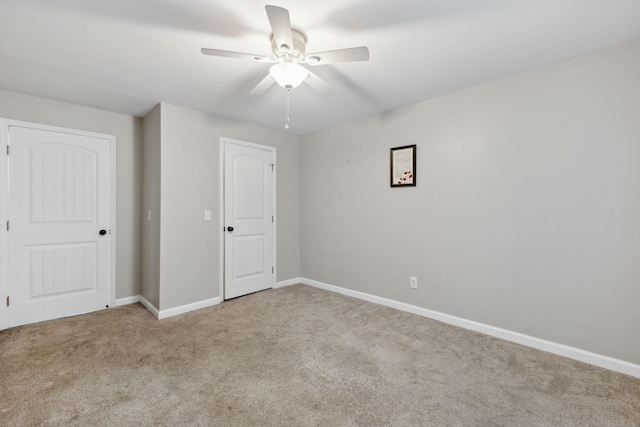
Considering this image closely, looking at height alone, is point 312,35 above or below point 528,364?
above

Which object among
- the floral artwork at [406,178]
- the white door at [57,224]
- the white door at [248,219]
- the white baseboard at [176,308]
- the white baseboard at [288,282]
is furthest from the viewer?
the white baseboard at [288,282]

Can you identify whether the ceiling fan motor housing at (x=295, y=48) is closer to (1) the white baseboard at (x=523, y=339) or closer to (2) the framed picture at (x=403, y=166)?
(2) the framed picture at (x=403, y=166)

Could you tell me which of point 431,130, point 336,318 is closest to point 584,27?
point 431,130

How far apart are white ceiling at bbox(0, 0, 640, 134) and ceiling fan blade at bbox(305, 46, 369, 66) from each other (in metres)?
0.22

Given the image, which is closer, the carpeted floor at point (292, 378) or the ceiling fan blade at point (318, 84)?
the carpeted floor at point (292, 378)

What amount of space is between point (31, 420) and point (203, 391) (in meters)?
0.88

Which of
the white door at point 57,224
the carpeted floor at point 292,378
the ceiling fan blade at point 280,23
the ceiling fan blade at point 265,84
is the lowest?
the carpeted floor at point 292,378

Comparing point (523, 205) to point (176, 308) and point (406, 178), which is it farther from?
point (176, 308)

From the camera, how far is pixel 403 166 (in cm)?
325

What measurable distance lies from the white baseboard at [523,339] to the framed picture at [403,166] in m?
1.39

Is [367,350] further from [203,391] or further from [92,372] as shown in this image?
[92,372]

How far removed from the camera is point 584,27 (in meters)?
1.85

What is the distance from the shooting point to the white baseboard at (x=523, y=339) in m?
2.04

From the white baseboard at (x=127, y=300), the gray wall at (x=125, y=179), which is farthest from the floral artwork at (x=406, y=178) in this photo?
the white baseboard at (x=127, y=300)
